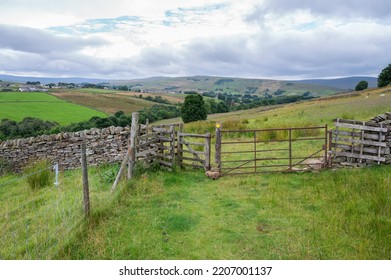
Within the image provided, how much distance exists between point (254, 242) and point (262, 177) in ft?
15.4

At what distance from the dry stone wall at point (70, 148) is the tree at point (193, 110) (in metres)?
36.3

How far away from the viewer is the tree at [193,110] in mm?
48994

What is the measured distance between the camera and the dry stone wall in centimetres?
1281

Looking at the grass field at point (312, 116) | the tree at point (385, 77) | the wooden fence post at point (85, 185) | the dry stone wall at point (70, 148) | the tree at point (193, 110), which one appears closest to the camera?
the wooden fence post at point (85, 185)

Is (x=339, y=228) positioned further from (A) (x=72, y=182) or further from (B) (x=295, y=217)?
(A) (x=72, y=182)

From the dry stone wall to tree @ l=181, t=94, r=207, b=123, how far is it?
36.3 metres

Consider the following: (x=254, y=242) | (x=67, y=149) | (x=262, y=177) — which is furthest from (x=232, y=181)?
Result: (x=67, y=149)

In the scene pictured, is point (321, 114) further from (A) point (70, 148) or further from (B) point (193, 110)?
(B) point (193, 110)

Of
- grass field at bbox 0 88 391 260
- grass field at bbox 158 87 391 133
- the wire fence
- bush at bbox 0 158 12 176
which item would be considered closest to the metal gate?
grass field at bbox 0 88 391 260

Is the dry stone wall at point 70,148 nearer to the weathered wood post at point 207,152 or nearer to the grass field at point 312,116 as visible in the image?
the weathered wood post at point 207,152

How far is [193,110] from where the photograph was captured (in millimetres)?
48781

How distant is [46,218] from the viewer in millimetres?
6664

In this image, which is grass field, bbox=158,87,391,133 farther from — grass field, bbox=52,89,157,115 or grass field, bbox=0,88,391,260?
grass field, bbox=52,89,157,115

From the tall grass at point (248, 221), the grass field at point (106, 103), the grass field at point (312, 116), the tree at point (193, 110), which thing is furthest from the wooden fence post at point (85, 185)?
the grass field at point (106, 103)
